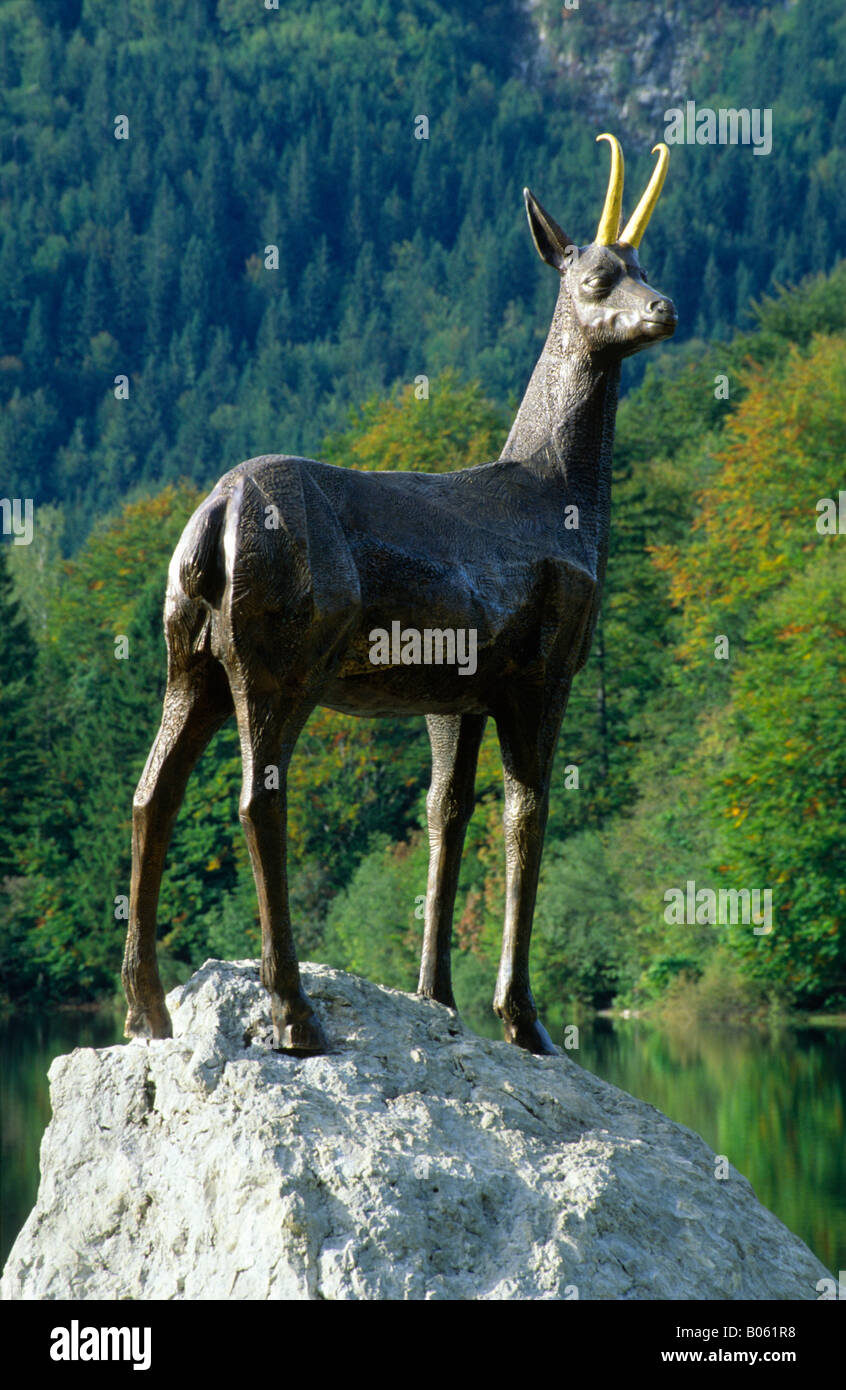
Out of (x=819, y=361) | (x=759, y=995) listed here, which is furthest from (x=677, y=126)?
(x=819, y=361)

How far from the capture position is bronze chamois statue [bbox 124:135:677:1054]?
7.27 metres

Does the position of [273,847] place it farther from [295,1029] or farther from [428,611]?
[428,611]

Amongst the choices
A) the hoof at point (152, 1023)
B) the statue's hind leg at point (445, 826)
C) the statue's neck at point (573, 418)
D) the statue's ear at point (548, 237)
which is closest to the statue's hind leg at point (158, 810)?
the hoof at point (152, 1023)

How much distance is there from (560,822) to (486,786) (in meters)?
1.66

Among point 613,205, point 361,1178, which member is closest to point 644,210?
point 613,205

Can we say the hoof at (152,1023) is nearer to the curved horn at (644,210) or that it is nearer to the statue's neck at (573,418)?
the statue's neck at (573,418)

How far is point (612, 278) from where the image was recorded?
836 centimetres

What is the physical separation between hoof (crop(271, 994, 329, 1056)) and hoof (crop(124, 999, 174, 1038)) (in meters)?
0.58

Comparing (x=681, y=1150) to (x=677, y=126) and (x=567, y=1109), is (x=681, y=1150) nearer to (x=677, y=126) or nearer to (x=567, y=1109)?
(x=567, y=1109)

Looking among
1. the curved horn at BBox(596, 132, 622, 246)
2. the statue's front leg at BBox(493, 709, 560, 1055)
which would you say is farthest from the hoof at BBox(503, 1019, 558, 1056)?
the curved horn at BBox(596, 132, 622, 246)

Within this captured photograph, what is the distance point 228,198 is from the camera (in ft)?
323

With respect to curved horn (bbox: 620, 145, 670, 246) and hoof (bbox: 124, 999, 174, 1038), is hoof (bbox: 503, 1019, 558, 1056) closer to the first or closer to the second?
hoof (bbox: 124, 999, 174, 1038)

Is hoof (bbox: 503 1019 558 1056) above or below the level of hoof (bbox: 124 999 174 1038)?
below

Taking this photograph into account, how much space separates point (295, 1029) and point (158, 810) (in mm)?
1136
